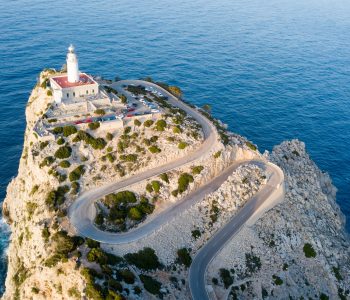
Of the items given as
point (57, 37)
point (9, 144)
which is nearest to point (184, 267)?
point (9, 144)

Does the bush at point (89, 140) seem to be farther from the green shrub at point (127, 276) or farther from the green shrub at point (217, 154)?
the green shrub at point (127, 276)

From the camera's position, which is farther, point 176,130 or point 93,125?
point 176,130

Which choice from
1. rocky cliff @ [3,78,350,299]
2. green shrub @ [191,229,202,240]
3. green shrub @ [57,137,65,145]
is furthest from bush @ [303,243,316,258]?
green shrub @ [57,137,65,145]

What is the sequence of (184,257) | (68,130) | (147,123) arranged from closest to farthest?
(184,257) < (68,130) < (147,123)

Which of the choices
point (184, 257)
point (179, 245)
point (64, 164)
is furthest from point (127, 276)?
point (64, 164)

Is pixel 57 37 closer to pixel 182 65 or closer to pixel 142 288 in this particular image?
pixel 182 65

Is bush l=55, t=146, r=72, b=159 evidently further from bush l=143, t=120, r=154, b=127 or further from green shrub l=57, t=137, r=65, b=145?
bush l=143, t=120, r=154, b=127

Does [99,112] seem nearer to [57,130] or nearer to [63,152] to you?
[57,130]
